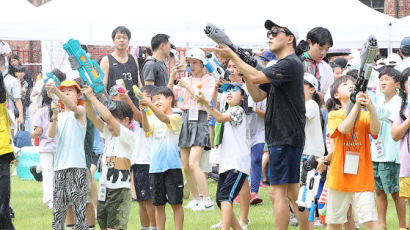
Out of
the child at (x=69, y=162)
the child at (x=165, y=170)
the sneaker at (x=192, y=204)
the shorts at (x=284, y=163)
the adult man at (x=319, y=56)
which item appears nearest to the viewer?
the shorts at (x=284, y=163)

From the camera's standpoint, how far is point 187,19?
14.1m

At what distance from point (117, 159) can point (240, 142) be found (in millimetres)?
1334

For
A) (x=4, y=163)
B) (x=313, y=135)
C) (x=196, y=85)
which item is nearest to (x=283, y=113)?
(x=313, y=135)

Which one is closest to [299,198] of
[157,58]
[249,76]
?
[249,76]

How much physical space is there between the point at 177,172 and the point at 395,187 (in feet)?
7.95

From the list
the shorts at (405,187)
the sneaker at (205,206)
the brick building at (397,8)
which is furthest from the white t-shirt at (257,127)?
the brick building at (397,8)

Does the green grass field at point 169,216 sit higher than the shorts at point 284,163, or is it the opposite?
the shorts at point 284,163

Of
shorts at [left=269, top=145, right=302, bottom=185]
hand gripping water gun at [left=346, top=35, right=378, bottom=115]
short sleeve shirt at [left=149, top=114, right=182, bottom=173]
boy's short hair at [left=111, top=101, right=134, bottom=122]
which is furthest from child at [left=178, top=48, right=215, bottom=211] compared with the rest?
hand gripping water gun at [left=346, top=35, right=378, bottom=115]

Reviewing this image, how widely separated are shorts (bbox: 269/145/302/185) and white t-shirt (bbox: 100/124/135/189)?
4.95 feet

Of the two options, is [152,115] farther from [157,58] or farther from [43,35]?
[43,35]

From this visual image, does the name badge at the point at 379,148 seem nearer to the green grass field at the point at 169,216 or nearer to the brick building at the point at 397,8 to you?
the green grass field at the point at 169,216

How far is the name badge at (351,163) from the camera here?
655cm

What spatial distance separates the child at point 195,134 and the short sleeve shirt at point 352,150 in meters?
3.35

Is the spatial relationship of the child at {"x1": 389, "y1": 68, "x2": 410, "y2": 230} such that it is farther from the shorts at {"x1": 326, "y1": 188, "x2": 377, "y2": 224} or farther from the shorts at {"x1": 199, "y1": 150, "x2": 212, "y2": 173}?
the shorts at {"x1": 199, "y1": 150, "x2": 212, "y2": 173}
